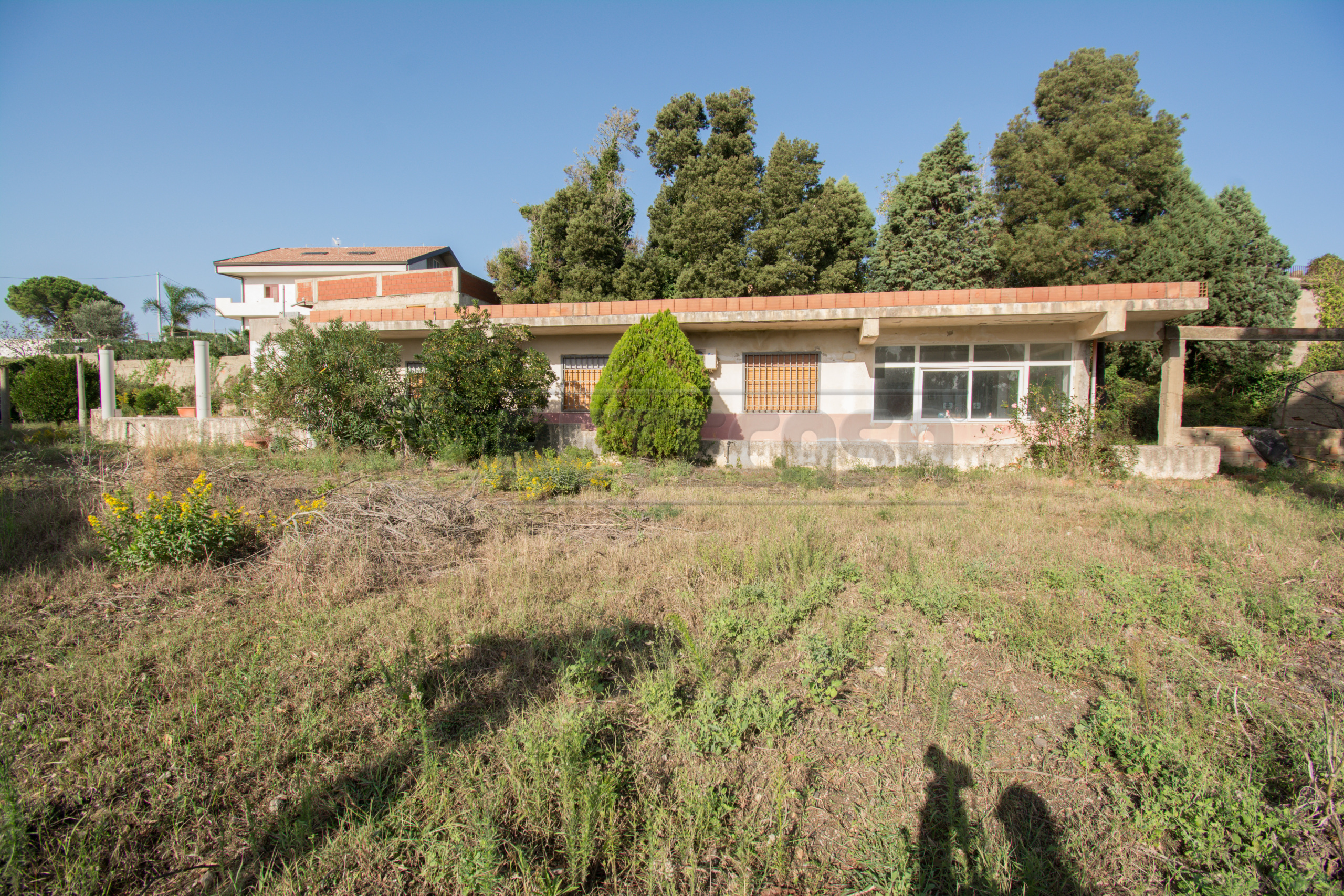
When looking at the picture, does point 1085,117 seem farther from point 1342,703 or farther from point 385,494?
point 385,494

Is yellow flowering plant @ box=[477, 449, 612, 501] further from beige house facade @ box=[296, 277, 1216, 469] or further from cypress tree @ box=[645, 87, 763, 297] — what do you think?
cypress tree @ box=[645, 87, 763, 297]

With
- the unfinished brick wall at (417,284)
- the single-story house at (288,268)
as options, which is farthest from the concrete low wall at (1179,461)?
the single-story house at (288,268)

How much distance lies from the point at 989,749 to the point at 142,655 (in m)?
4.38

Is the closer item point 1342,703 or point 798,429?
point 1342,703

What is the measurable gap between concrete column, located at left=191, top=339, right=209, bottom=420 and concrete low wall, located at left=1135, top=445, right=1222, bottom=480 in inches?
711

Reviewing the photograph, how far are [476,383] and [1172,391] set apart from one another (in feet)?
38.5

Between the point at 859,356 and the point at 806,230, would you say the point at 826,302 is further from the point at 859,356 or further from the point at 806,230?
the point at 806,230

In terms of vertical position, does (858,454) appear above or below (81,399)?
below

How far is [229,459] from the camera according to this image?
786cm

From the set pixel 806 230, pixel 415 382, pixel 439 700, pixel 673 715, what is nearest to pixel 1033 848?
pixel 673 715

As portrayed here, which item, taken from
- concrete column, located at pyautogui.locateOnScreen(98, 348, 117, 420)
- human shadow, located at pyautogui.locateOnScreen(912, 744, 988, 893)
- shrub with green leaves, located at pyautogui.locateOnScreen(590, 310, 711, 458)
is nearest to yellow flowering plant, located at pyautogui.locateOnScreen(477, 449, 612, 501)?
shrub with green leaves, located at pyautogui.locateOnScreen(590, 310, 711, 458)

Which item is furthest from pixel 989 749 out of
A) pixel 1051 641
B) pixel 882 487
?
pixel 882 487

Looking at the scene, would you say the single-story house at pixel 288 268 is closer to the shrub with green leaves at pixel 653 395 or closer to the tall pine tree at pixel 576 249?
the tall pine tree at pixel 576 249

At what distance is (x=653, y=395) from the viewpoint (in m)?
9.53
